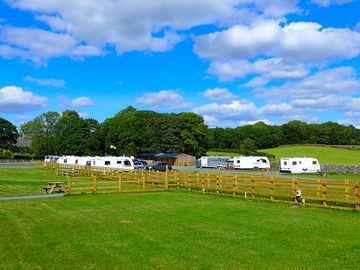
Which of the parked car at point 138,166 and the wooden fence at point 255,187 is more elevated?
the parked car at point 138,166

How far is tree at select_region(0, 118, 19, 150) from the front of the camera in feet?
373

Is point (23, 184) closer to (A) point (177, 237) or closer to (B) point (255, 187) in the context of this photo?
(B) point (255, 187)

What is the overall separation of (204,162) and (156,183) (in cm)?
4345

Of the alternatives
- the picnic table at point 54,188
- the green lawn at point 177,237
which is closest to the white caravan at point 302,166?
the picnic table at point 54,188

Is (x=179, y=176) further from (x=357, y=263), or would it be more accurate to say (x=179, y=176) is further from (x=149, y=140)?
(x=149, y=140)

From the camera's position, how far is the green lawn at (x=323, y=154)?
88381 mm

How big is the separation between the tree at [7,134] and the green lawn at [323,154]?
70968mm

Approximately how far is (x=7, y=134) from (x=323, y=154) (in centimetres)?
8183

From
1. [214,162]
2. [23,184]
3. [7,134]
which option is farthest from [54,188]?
[7,134]

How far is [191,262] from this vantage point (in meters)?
8.37

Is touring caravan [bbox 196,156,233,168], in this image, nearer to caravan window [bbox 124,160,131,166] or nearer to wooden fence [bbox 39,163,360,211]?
caravan window [bbox 124,160,131,166]

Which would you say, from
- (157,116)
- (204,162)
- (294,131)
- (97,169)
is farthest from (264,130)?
(97,169)

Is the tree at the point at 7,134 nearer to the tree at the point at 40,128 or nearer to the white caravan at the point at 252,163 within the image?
the tree at the point at 40,128

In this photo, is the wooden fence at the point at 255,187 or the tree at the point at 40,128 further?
the tree at the point at 40,128
